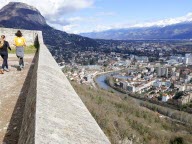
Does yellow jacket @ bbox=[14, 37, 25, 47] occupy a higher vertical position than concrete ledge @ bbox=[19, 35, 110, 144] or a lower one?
higher

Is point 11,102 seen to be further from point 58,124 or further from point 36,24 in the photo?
point 36,24

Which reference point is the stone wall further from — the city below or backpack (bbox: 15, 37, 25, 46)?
the city below

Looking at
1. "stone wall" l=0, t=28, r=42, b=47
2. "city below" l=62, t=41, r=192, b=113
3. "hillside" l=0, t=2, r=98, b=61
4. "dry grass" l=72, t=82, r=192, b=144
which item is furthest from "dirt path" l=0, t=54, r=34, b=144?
"hillside" l=0, t=2, r=98, b=61

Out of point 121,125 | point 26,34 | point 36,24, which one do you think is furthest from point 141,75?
point 121,125

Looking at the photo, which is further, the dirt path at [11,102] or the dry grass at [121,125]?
the dry grass at [121,125]

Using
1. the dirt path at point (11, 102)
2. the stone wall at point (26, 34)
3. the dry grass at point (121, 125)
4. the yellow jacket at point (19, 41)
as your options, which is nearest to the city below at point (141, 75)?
the dry grass at point (121, 125)

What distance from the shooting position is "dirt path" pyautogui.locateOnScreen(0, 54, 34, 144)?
409 cm

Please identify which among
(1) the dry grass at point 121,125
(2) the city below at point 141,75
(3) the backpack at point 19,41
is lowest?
(2) the city below at point 141,75

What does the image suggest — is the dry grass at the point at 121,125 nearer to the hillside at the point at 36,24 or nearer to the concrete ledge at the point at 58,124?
the concrete ledge at the point at 58,124

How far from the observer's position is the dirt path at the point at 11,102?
409cm

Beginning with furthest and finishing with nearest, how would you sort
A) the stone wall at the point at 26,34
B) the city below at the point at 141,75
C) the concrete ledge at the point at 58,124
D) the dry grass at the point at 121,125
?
1. the city below at the point at 141,75
2. the stone wall at the point at 26,34
3. the dry grass at the point at 121,125
4. the concrete ledge at the point at 58,124

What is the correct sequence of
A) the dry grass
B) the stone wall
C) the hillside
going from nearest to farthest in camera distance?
1. the dry grass
2. the stone wall
3. the hillside

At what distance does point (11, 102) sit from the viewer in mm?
5621

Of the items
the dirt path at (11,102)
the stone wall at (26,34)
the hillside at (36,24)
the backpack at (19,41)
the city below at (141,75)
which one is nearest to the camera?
the dirt path at (11,102)
